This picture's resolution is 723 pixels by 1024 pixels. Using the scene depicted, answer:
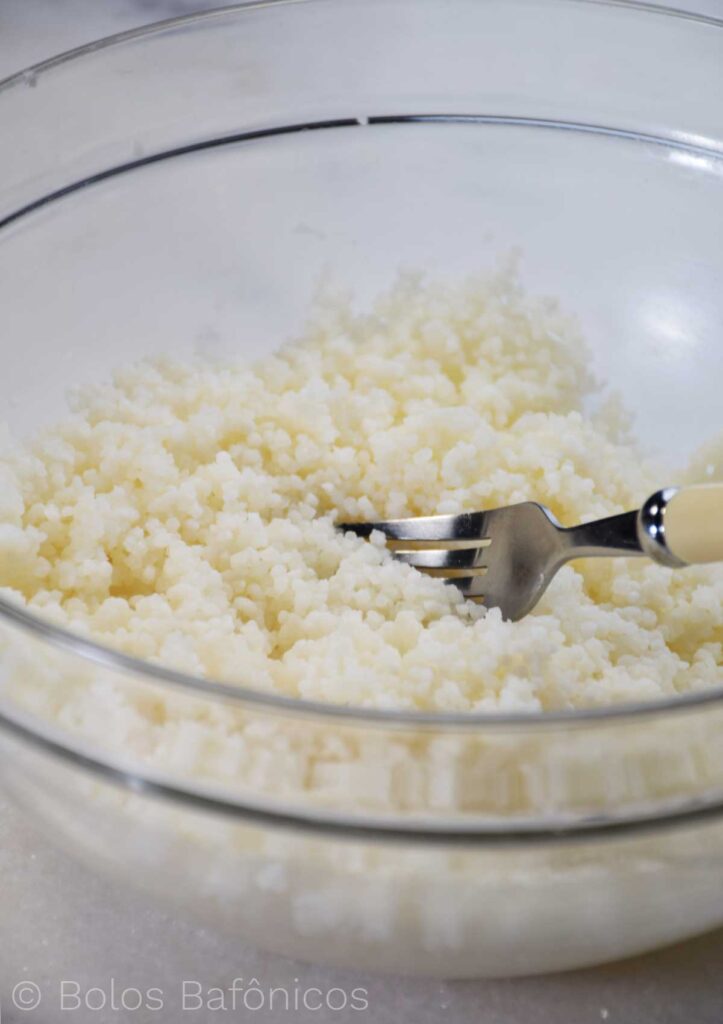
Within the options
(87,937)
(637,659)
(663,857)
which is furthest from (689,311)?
(87,937)

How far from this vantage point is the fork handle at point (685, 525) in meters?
0.81

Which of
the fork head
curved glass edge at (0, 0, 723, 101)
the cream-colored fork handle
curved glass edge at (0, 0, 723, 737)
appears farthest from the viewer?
curved glass edge at (0, 0, 723, 101)

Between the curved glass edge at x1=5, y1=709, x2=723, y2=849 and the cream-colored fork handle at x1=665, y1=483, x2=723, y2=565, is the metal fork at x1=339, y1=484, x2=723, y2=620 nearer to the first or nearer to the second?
the cream-colored fork handle at x1=665, y1=483, x2=723, y2=565

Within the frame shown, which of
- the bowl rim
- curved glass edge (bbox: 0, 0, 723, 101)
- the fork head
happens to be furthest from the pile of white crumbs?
curved glass edge (bbox: 0, 0, 723, 101)

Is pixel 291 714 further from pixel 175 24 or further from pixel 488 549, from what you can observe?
pixel 175 24

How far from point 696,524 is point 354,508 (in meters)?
0.38

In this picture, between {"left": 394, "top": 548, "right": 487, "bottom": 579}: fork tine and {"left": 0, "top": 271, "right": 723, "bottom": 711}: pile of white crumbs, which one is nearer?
{"left": 0, "top": 271, "right": 723, "bottom": 711}: pile of white crumbs

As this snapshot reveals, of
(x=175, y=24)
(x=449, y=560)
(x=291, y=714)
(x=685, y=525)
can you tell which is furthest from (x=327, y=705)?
(x=175, y=24)

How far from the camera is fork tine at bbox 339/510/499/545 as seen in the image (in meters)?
1.04

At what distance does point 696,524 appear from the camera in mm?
812

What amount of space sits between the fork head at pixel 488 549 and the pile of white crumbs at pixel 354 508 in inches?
1.2

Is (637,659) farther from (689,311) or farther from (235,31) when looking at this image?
(235,31)

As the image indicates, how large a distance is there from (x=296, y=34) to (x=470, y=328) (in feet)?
1.31

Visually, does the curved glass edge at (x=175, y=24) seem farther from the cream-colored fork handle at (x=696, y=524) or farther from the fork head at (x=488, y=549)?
the cream-colored fork handle at (x=696, y=524)
